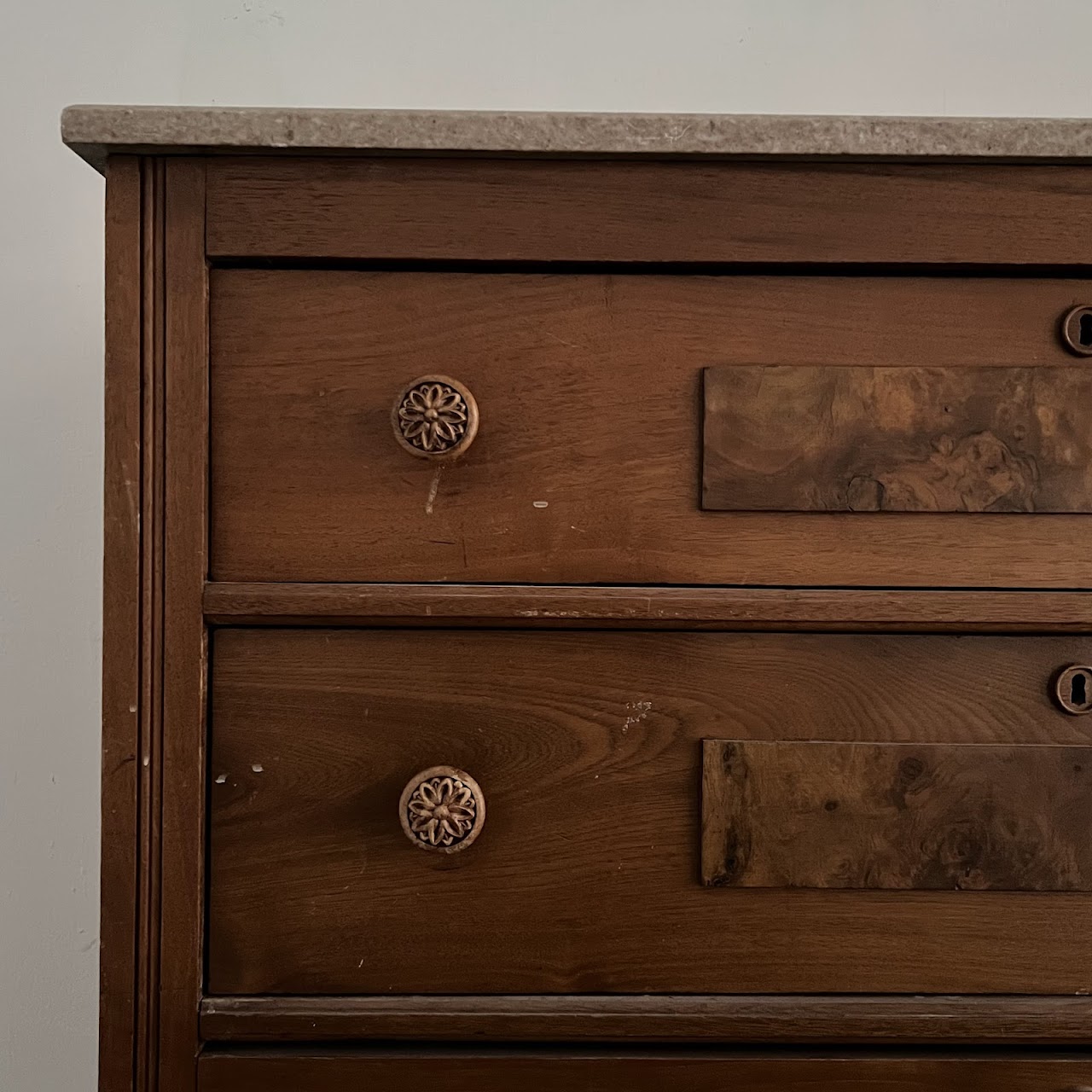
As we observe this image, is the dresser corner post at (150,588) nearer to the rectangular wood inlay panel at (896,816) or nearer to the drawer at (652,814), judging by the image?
the drawer at (652,814)

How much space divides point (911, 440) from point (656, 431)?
5.6 inches

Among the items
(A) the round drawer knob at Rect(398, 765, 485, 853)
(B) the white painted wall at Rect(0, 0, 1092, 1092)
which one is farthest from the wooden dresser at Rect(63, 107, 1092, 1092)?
(B) the white painted wall at Rect(0, 0, 1092, 1092)

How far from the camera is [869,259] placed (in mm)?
588

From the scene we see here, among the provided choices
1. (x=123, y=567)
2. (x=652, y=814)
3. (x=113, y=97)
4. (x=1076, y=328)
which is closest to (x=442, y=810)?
(x=652, y=814)

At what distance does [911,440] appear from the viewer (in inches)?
23.3

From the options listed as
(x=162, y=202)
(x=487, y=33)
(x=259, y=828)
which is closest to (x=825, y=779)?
(x=259, y=828)

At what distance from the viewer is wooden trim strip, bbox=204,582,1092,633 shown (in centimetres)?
58

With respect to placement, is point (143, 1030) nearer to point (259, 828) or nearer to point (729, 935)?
point (259, 828)

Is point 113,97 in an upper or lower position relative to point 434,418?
upper

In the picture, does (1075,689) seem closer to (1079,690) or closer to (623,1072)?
(1079,690)

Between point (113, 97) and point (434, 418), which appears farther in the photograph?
point (113, 97)

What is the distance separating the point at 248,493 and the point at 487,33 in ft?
2.25

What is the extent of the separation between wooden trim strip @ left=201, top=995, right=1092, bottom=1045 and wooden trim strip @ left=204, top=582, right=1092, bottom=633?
0.21 meters

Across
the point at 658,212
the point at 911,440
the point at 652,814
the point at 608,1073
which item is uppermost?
the point at 658,212
